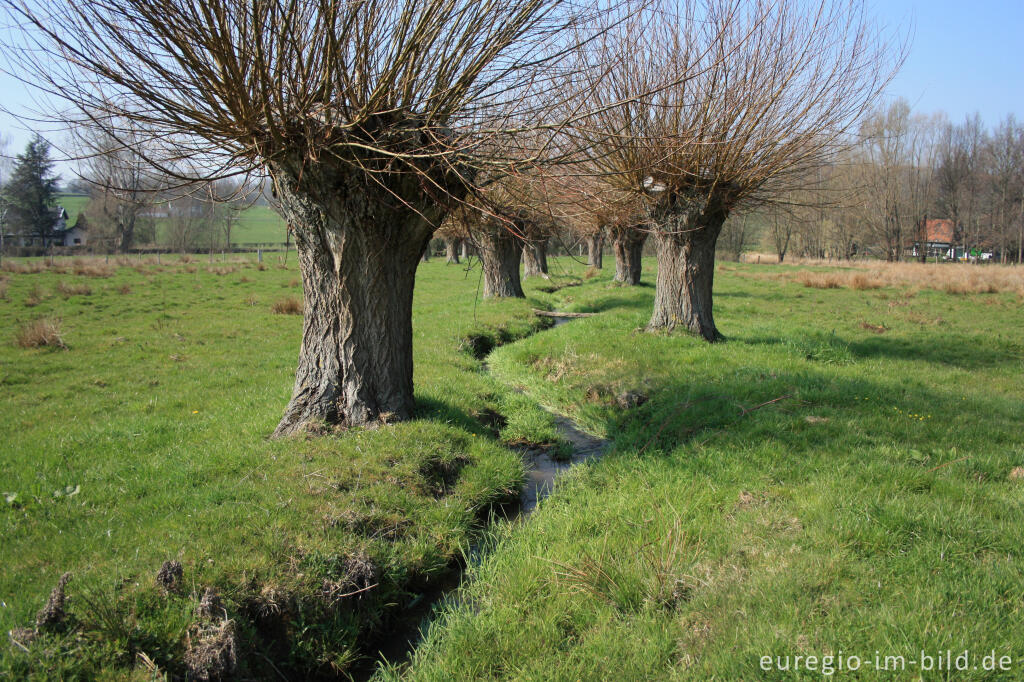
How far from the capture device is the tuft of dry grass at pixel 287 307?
58.9 feet

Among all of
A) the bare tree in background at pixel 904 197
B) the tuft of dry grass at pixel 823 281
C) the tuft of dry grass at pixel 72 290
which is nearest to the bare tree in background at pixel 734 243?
the bare tree in background at pixel 904 197

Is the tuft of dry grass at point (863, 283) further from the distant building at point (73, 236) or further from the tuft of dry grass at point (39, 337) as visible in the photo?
the distant building at point (73, 236)

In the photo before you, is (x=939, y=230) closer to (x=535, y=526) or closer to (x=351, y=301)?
(x=535, y=526)

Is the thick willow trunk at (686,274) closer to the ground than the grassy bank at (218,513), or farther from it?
farther from it

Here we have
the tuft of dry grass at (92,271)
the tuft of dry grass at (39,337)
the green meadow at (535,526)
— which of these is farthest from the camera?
the tuft of dry grass at (92,271)

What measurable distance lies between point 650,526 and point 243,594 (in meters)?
3.19

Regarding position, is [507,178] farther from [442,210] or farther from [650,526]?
[650,526]

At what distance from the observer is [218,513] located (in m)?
4.65

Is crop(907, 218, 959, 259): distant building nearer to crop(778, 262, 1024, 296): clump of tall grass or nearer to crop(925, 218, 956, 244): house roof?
crop(925, 218, 956, 244): house roof

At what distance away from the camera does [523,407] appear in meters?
9.09

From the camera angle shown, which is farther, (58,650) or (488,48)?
(488,48)

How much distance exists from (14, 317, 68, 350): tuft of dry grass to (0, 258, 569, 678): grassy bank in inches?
51.2

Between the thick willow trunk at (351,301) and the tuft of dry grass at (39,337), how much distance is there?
852cm

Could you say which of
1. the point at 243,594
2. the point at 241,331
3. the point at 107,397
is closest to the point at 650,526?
the point at 243,594
